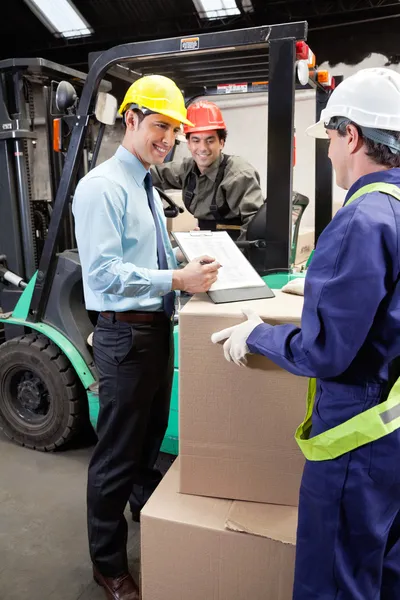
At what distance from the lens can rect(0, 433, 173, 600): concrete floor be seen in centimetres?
226

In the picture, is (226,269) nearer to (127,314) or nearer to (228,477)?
(127,314)

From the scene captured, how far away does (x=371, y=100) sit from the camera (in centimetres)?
129

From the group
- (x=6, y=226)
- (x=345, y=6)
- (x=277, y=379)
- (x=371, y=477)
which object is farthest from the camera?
(x=345, y=6)

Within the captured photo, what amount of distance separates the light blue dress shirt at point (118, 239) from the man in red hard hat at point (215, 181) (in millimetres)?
1358

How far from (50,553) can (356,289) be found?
2.07 metres

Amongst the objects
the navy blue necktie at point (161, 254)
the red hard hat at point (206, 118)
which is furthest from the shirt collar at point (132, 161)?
the red hard hat at point (206, 118)

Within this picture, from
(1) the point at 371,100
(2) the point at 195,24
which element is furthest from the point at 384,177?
(2) the point at 195,24

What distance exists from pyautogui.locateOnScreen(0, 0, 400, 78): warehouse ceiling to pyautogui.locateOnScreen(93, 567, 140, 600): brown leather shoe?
6375 millimetres

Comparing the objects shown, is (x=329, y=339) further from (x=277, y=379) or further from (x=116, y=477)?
(x=116, y=477)

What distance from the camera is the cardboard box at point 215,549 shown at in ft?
5.35

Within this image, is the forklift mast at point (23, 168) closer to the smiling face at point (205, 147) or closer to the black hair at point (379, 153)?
the smiling face at point (205, 147)

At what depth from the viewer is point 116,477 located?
2070 mm

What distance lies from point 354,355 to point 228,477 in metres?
0.74

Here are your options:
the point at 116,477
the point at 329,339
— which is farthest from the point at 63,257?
the point at 329,339
